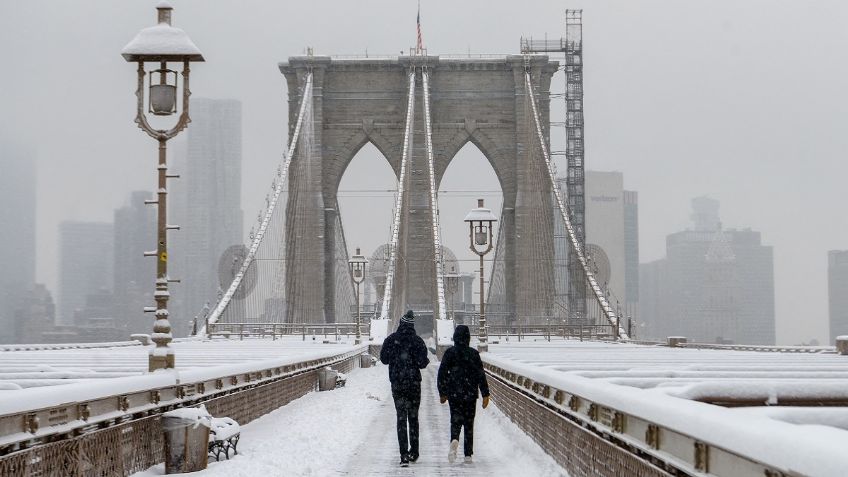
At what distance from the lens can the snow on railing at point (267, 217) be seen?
4821 cm

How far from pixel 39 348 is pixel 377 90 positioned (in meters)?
46.0

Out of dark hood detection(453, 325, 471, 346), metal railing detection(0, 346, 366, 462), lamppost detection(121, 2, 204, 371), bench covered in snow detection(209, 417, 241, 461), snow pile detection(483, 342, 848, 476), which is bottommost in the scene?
bench covered in snow detection(209, 417, 241, 461)

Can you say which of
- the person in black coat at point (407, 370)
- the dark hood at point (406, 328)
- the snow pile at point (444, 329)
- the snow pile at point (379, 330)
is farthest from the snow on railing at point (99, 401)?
the snow pile at point (379, 330)

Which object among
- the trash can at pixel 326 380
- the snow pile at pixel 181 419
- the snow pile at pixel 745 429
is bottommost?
the trash can at pixel 326 380

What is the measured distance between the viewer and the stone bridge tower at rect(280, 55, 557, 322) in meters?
67.1

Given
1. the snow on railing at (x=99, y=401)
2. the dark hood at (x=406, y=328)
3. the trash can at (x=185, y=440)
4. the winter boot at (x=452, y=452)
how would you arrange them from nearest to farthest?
the snow on railing at (x=99, y=401) → the trash can at (x=185, y=440) → the winter boot at (x=452, y=452) → the dark hood at (x=406, y=328)

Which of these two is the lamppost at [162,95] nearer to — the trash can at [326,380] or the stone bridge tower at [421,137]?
the trash can at [326,380]

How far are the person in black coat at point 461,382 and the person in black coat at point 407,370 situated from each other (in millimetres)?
267

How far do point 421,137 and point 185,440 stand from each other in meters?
59.3

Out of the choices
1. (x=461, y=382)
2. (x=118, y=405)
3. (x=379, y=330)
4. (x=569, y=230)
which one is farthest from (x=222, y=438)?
(x=569, y=230)

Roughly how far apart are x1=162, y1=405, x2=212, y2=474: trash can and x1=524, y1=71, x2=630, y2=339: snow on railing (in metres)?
36.6

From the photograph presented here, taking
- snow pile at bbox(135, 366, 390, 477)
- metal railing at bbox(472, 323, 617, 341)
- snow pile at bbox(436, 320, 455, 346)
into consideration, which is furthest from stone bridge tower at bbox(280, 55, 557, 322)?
snow pile at bbox(135, 366, 390, 477)

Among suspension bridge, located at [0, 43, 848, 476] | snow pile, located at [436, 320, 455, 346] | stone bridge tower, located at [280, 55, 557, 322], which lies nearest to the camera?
suspension bridge, located at [0, 43, 848, 476]

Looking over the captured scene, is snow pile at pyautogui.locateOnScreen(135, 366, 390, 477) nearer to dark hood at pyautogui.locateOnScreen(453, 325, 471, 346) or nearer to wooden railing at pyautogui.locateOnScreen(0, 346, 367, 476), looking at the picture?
wooden railing at pyautogui.locateOnScreen(0, 346, 367, 476)
